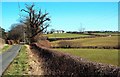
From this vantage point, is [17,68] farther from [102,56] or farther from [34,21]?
[34,21]

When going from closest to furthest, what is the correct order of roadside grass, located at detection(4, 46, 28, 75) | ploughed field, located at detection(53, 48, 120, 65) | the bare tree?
roadside grass, located at detection(4, 46, 28, 75), ploughed field, located at detection(53, 48, 120, 65), the bare tree

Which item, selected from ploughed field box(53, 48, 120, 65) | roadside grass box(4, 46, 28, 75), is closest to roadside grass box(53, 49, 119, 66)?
ploughed field box(53, 48, 120, 65)

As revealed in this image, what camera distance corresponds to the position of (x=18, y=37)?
4820 inches

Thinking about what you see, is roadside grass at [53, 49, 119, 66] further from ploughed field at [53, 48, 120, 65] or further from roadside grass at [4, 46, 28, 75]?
roadside grass at [4, 46, 28, 75]

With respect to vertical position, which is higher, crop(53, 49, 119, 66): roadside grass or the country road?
crop(53, 49, 119, 66): roadside grass

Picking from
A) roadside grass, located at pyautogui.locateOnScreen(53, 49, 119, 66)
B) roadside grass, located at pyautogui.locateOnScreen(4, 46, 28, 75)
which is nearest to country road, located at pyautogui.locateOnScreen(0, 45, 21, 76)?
roadside grass, located at pyautogui.locateOnScreen(4, 46, 28, 75)

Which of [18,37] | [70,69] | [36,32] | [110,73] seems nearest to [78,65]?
[70,69]

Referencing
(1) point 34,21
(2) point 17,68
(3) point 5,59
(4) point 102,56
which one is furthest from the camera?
(1) point 34,21

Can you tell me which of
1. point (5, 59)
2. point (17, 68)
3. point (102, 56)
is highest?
point (102, 56)

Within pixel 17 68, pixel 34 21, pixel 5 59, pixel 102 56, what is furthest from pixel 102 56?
pixel 34 21

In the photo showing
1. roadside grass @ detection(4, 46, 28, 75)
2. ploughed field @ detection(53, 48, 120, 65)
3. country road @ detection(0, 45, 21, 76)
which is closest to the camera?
roadside grass @ detection(4, 46, 28, 75)

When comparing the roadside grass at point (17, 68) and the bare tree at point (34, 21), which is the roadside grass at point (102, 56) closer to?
the roadside grass at point (17, 68)

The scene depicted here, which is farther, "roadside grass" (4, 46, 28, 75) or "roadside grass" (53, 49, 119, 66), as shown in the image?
"roadside grass" (53, 49, 119, 66)

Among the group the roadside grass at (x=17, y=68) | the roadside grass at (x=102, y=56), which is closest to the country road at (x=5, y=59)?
the roadside grass at (x=17, y=68)
